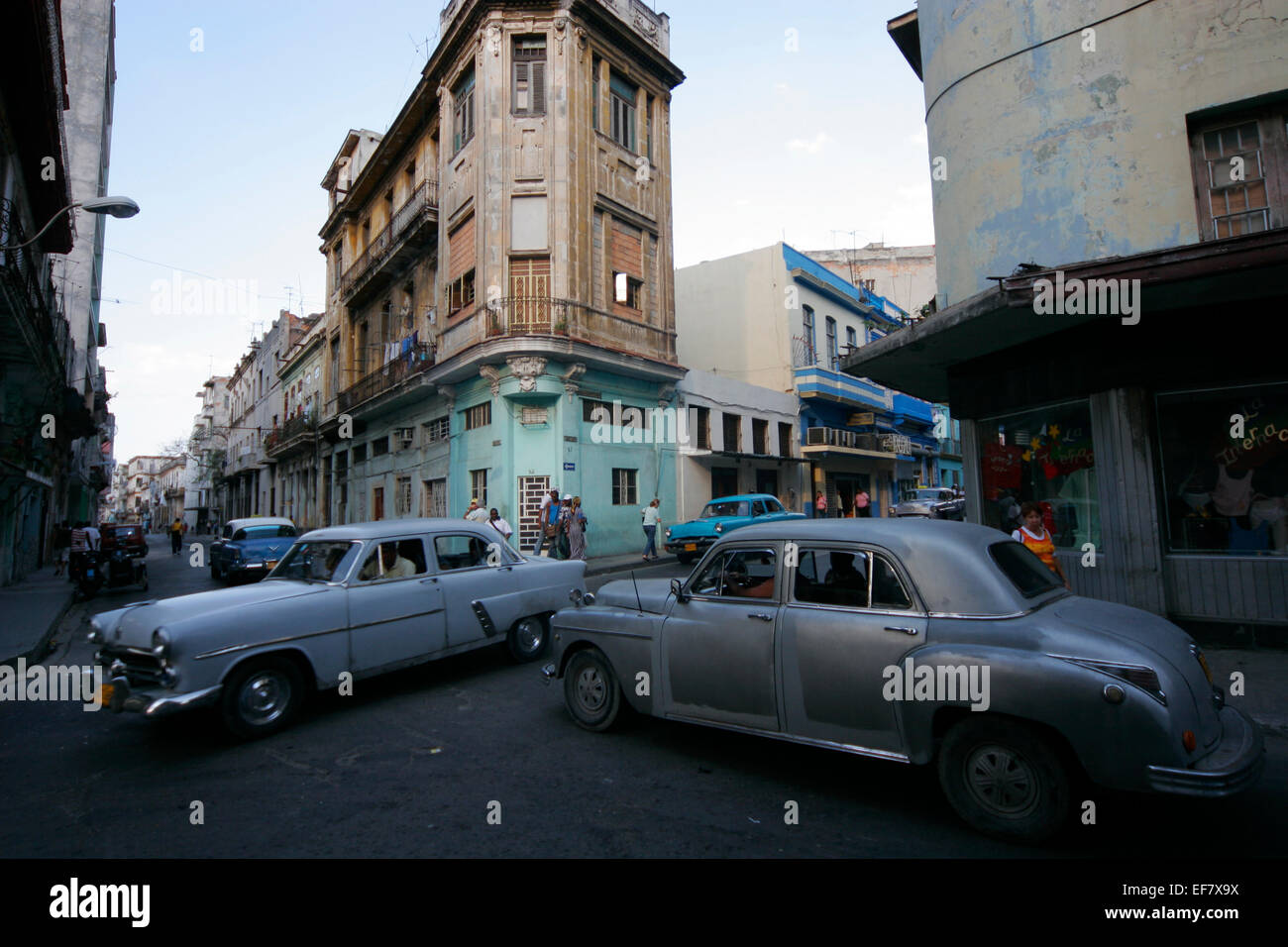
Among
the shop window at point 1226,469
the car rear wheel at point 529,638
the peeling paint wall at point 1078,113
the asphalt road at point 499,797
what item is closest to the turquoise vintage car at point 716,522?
the peeling paint wall at point 1078,113

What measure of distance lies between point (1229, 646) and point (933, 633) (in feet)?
20.1

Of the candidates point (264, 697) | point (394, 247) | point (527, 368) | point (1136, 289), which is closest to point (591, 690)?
point (264, 697)

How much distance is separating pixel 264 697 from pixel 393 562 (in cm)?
153

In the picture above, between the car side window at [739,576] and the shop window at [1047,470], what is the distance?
5.31 m

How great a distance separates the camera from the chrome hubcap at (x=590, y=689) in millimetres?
4852

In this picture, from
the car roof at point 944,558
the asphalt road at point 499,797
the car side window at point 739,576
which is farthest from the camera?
the car side window at point 739,576

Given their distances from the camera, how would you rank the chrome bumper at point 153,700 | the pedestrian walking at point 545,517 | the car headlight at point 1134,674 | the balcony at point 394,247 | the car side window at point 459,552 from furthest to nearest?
the balcony at point 394,247 → the pedestrian walking at point 545,517 → the car side window at point 459,552 → the chrome bumper at point 153,700 → the car headlight at point 1134,674

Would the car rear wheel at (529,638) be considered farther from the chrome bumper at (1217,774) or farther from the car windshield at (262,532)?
the car windshield at (262,532)

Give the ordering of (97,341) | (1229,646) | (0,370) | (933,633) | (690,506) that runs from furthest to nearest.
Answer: (97,341) → (690,506) → (0,370) → (1229,646) → (933,633)

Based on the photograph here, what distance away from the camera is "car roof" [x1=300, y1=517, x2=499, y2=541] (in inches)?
239

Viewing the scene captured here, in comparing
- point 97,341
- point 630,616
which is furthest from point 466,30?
point 97,341

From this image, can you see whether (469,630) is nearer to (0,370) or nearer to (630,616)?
(630,616)

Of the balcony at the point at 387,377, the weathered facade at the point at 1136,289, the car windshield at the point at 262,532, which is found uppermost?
the balcony at the point at 387,377

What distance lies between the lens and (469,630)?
6.47m
